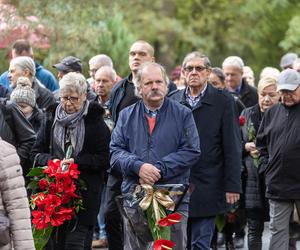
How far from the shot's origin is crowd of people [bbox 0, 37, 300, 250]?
9922 mm

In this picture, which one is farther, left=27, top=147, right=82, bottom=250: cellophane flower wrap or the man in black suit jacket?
the man in black suit jacket

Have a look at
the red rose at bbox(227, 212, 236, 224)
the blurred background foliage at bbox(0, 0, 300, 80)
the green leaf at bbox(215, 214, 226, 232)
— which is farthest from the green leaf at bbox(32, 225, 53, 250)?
the blurred background foliage at bbox(0, 0, 300, 80)

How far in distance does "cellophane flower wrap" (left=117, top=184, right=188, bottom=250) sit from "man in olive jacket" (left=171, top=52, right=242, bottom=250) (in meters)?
1.16

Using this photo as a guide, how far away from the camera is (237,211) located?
1333cm

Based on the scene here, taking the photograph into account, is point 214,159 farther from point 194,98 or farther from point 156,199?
point 156,199

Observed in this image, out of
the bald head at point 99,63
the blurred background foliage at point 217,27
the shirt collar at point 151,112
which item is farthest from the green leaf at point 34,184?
the blurred background foliage at point 217,27

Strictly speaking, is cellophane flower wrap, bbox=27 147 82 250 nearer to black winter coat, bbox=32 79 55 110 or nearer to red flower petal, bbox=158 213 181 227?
red flower petal, bbox=158 213 181 227

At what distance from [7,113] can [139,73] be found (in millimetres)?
2003

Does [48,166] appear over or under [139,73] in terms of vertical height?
under

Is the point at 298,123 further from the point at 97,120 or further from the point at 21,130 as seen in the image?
the point at 21,130

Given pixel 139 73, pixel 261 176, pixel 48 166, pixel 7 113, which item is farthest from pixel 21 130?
pixel 261 176

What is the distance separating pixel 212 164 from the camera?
11117mm

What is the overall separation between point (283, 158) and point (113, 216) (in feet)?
6.18

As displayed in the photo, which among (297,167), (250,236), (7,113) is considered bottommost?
(250,236)
